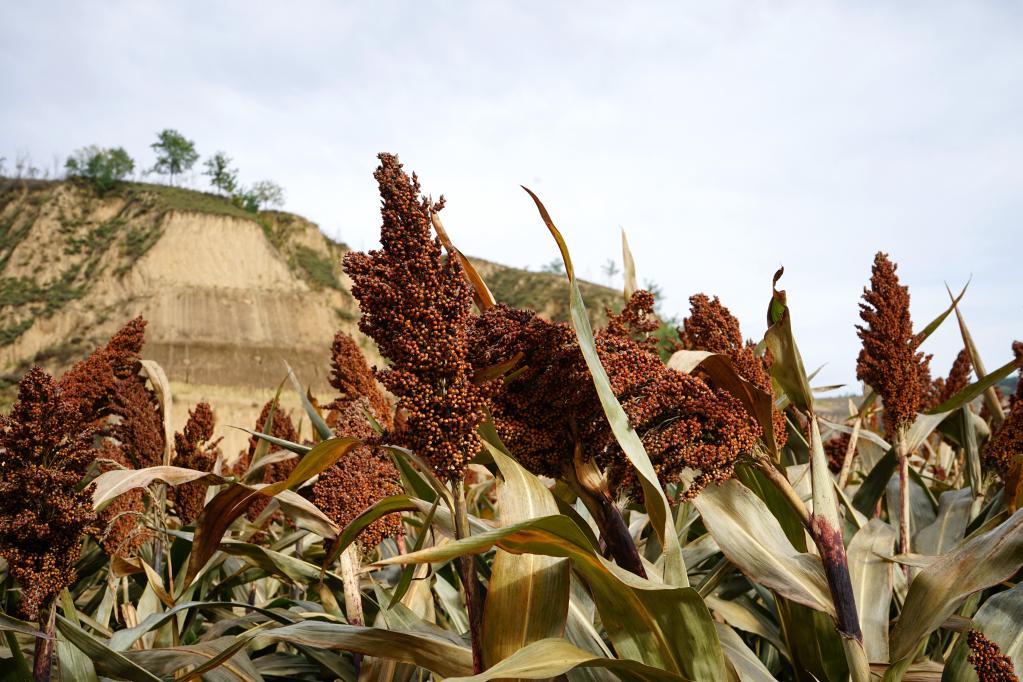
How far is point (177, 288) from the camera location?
49.7 meters

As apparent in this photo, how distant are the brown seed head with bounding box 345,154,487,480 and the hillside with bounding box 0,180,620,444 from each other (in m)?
41.5

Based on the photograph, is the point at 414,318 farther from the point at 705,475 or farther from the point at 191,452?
the point at 191,452

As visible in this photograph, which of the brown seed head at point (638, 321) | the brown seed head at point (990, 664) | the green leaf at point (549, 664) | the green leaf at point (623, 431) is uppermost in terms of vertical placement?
the brown seed head at point (638, 321)

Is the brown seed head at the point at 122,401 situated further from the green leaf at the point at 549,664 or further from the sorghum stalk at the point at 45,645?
the green leaf at the point at 549,664

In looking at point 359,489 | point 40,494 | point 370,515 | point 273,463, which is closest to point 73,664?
point 40,494

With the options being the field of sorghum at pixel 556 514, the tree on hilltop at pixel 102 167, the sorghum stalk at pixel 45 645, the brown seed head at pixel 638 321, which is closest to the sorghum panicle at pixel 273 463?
the field of sorghum at pixel 556 514

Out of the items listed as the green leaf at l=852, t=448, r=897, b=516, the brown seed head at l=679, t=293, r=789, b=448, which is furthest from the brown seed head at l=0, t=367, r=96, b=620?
the green leaf at l=852, t=448, r=897, b=516

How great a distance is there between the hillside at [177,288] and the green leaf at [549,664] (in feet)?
137

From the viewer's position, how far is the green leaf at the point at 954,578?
4.39ft

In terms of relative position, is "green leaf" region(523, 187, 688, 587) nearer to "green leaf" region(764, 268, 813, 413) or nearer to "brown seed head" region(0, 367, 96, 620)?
"green leaf" region(764, 268, 813, 413)

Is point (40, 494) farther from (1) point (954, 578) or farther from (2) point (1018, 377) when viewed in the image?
(2) point (1018, 377)

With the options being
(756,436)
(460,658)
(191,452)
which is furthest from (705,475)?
(191,452)

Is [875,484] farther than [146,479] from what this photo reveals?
Yes

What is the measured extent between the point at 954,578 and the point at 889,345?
3.31ft
